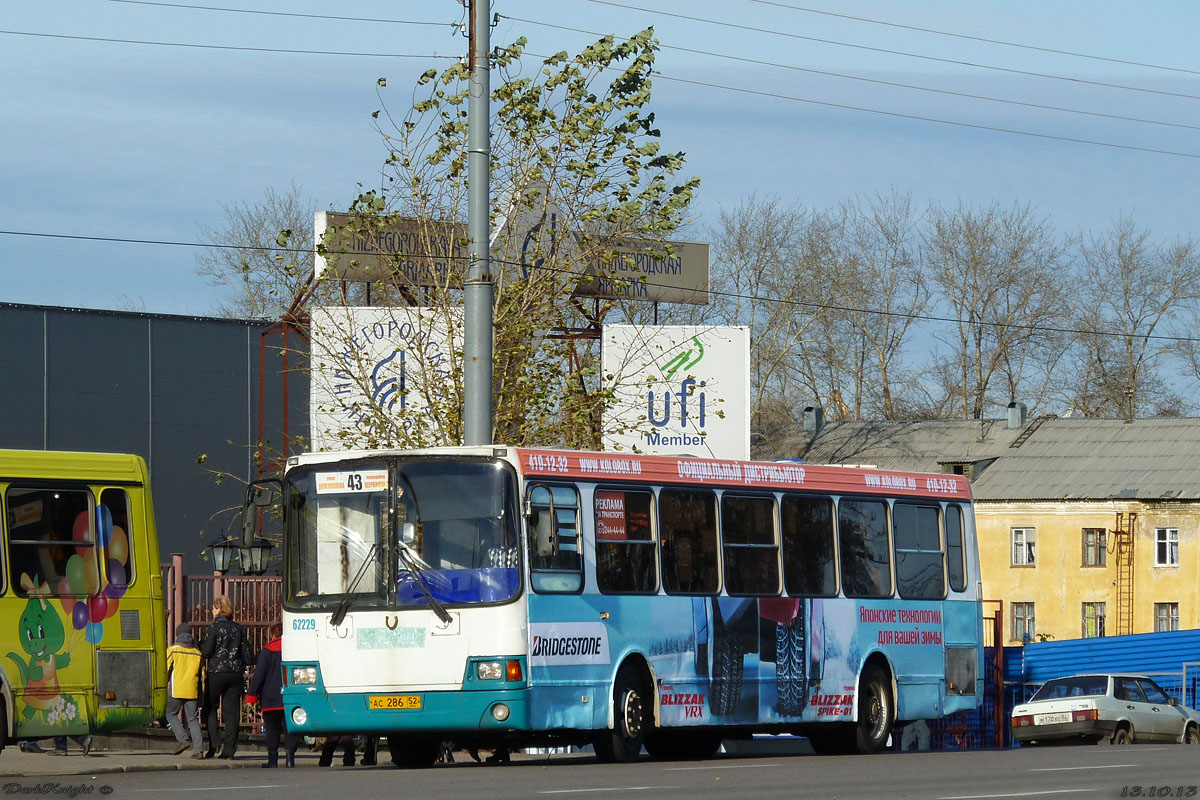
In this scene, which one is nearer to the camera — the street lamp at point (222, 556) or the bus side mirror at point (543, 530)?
the bus side mirror at point (543, 530)

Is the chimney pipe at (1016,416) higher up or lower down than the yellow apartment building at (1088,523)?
higher up

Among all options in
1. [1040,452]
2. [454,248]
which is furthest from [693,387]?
[1040,452]

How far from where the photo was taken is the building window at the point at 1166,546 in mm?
60969

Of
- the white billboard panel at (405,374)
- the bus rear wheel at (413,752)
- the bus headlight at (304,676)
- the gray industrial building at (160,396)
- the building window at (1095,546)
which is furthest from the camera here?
the building window at (1095,546)

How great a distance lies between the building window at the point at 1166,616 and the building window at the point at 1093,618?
1702mm

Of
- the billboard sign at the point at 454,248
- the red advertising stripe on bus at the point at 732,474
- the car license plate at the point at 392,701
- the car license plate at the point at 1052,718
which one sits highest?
the billboard sign at the point at 454,248

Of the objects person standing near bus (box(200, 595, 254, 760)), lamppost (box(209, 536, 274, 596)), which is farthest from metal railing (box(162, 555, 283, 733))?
person standing near bus (box(200, 595, 254, 760))

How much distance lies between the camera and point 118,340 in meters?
38.1

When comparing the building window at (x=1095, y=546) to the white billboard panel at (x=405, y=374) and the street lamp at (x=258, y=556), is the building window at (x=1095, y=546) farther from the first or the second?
the street lamp at (x=258, y=556)

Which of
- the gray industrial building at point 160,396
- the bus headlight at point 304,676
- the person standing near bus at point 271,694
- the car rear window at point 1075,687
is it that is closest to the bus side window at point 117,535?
the bus headlight at point 304,676

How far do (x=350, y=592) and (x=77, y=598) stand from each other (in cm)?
246

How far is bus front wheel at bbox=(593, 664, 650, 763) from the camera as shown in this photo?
647 inches

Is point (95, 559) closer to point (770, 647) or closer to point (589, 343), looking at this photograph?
point (770, 647)

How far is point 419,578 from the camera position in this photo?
15.8 m
